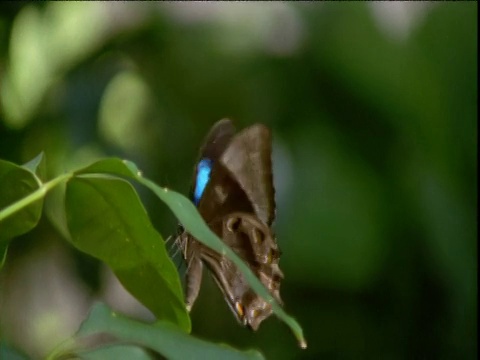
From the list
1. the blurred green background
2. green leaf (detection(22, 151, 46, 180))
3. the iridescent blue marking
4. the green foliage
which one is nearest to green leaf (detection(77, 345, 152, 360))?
the green foliage

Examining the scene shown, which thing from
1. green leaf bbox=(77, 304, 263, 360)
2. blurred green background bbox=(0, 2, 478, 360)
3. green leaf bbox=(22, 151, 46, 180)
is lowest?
blurred green background bbox=(0, 2, 478, 360)

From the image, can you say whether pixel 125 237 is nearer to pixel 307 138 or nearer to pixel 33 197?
pixel 33 197

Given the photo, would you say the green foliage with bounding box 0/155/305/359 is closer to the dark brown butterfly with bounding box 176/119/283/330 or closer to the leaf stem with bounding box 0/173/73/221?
the leaf stem with bounding box 0/173/73/221

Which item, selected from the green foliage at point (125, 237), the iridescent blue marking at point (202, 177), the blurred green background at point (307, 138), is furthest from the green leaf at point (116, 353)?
the blurred green background at point (307, 138)

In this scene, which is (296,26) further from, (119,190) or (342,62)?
(119,190)

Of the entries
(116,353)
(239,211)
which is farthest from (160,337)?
(239,211)

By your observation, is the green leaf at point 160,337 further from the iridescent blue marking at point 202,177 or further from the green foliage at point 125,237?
the iridescent blue marking at point 202,177
